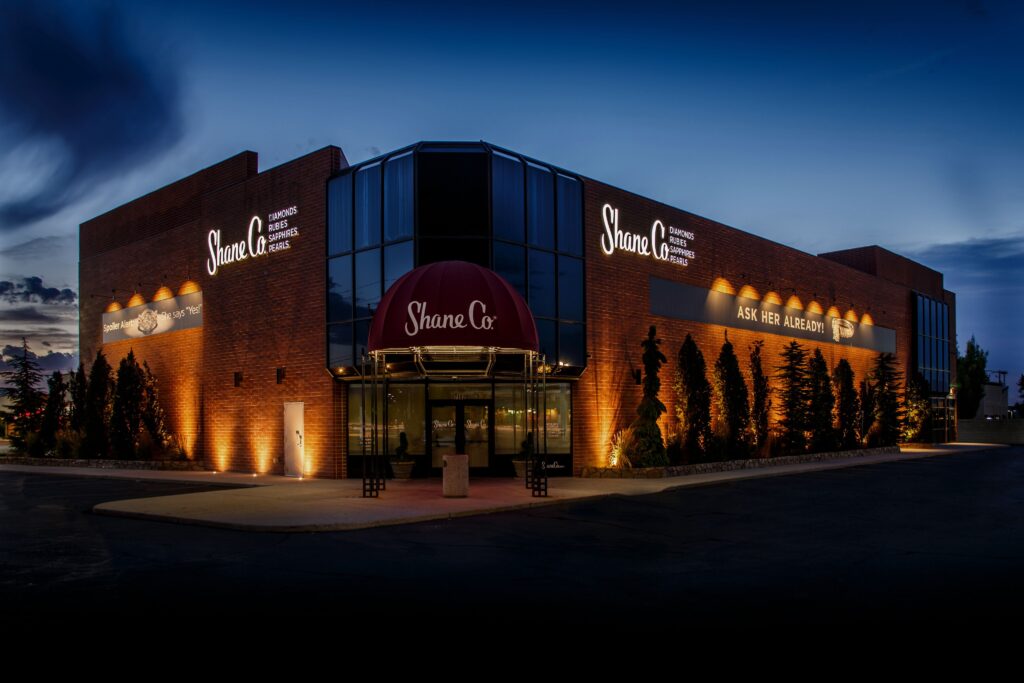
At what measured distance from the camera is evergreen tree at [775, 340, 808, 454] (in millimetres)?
32906

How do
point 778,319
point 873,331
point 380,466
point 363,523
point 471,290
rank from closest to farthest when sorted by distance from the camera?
point 363,523 → point 471,290 → point 380,466 → point 778,319 → point 873,331

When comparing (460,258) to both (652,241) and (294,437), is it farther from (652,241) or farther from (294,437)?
(652,241)

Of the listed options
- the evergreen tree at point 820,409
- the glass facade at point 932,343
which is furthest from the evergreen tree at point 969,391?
the evergreen tree at point 820,409

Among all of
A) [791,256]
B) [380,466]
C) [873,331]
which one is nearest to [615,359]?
[380,466]

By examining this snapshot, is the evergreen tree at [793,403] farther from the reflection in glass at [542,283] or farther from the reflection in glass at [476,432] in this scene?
the reflection in glass at [476,432]

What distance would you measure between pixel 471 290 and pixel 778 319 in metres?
21.7

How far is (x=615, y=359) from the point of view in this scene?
26219 millimetres

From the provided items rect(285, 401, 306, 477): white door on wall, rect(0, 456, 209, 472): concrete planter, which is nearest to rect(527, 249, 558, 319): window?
rect(285, 401, 306, 477): white door on wall

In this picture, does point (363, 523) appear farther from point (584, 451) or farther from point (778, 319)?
point (778, 319)

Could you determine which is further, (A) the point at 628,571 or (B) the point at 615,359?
(B) the point at 615,359

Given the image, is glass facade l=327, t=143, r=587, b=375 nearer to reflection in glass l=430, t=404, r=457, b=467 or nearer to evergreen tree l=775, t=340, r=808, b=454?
reflection in glass l=430, t=404, r=457, b=467

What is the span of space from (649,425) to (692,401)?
368cm

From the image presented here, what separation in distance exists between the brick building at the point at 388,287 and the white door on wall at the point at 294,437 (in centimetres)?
7

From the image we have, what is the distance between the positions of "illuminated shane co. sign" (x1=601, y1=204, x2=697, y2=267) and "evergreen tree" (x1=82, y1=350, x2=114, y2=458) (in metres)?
20.7
